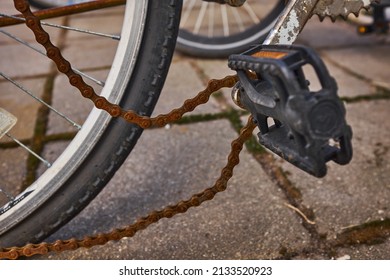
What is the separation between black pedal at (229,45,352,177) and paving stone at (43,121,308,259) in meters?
0.34

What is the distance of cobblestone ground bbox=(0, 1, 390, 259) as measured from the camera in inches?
39.8

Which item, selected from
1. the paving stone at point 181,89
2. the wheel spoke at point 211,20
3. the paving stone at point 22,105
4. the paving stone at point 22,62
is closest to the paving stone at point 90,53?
the paving stone at point 22,62

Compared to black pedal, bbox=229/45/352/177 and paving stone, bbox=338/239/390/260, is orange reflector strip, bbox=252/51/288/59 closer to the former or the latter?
black pedal, bbox=229/45/352/177

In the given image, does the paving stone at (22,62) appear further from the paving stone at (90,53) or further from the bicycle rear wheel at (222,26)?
the bicycle rear wheel at (222,26)

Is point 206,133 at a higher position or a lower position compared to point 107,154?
higher

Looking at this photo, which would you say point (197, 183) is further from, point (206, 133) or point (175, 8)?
point (175, 8)

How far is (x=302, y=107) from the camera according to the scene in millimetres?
658

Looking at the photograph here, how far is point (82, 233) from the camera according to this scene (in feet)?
3.54

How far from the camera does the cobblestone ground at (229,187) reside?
3.32ft

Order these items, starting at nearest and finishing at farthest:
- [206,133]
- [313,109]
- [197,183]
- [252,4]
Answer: [313,109], [197,183], [206,133], [252,4]

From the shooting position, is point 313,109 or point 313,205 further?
point 313,205
